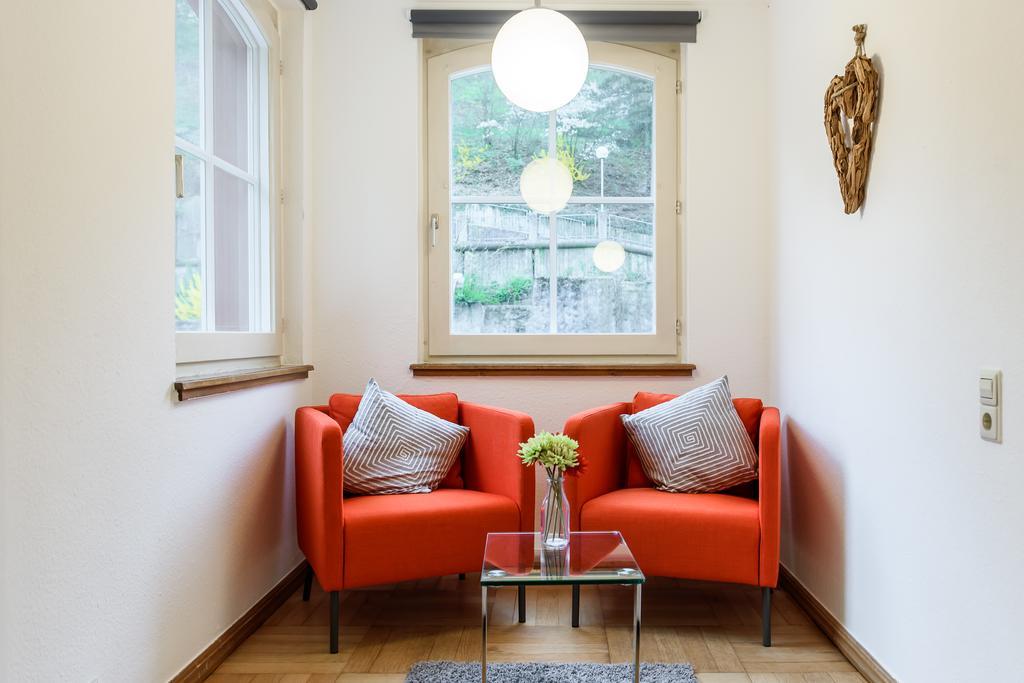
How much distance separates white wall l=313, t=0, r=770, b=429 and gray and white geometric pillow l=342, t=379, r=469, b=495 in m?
0.50

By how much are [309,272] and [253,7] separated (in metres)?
1.09

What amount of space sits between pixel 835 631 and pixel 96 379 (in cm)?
235

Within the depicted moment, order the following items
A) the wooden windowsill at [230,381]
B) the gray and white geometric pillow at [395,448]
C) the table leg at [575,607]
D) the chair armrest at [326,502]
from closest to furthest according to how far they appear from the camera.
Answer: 1. the wooden windowsill at [230,381]
2. the chair armrest at [326,502]
3. the table leg at [575,607]
4. the gray and white geometric pillow at [395,448]

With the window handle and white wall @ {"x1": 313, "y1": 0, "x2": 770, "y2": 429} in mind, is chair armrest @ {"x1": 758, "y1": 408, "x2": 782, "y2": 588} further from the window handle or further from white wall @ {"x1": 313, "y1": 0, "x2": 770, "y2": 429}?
the window handle

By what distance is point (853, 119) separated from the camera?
224cm

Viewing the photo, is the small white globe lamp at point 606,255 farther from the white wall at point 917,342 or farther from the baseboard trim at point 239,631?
the baseboard trim at point 239,631

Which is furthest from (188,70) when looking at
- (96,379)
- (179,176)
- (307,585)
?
(307,585)

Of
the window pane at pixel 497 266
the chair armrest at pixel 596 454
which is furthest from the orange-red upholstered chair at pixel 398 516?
the window pane at pixel 497 266

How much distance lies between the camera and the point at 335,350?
3.35 meters

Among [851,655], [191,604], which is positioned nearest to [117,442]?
[191,604]

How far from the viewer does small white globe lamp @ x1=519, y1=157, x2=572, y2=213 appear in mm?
3430

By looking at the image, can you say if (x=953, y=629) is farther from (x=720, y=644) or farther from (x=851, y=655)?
(x=720, y=644)

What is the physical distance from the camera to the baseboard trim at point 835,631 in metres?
2.18

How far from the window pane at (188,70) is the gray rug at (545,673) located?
5.91ft
